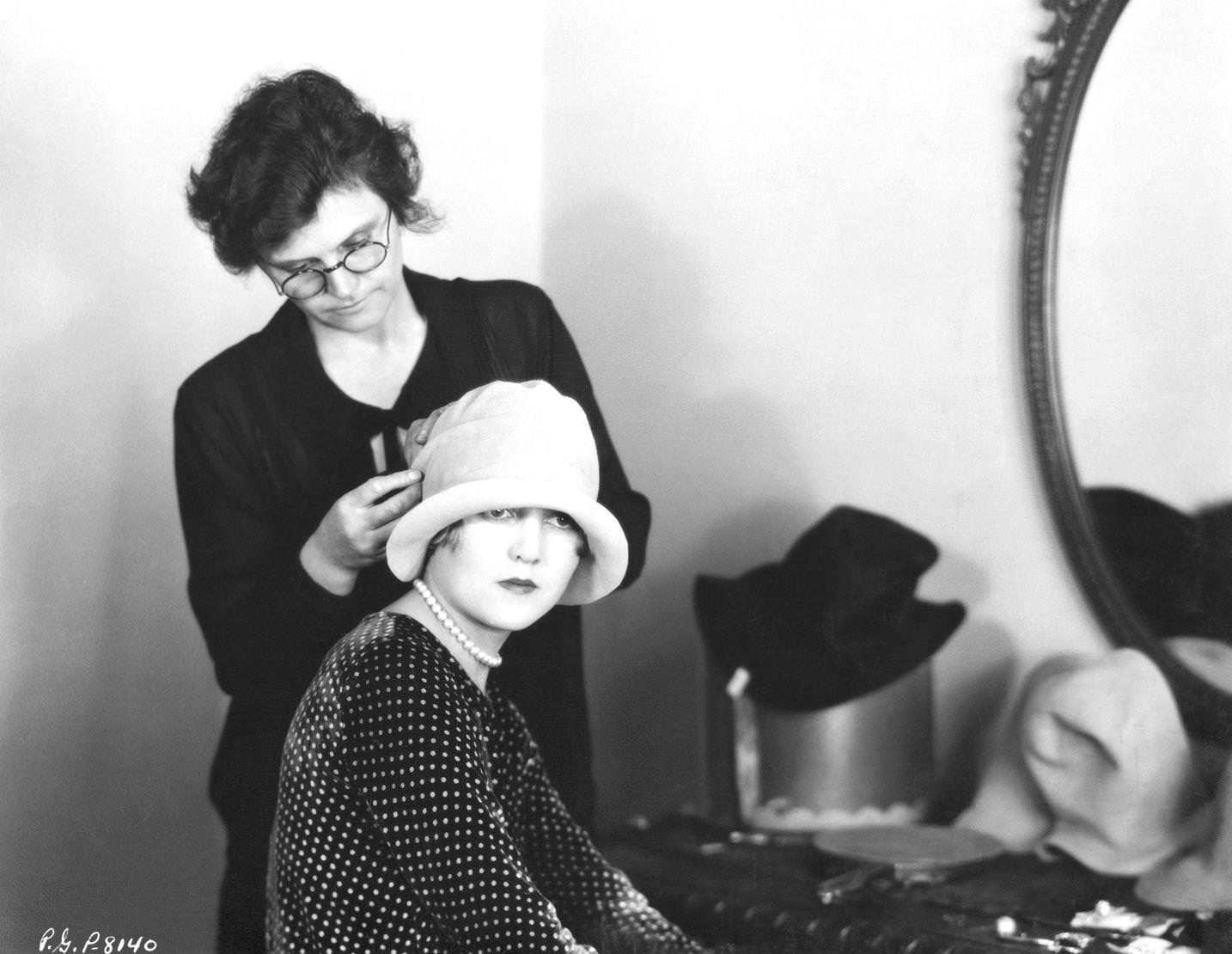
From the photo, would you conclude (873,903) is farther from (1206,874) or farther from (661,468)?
(661,468)

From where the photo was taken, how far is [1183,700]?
170 centimetres

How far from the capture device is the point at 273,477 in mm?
1427

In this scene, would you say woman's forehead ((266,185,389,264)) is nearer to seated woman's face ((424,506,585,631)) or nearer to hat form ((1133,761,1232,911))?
seated woman's face ((424,506,585,631))

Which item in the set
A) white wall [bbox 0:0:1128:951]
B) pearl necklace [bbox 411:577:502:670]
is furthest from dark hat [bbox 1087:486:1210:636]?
pearl necklace [bbox 411:577:502:670]

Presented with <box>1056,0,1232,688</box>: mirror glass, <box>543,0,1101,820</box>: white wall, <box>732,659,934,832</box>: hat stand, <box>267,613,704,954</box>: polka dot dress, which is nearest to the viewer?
<box>267,613,704,954</box>: polka dot dress

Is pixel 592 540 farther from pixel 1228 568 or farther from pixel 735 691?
pixel 1228 568

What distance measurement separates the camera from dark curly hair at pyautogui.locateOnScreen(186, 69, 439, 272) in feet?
4.21

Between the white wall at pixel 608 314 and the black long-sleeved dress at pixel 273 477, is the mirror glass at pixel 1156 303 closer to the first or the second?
the white wall at pixel 608 314

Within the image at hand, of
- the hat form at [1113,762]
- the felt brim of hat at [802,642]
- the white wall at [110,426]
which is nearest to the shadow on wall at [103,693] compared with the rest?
the white wall at [110,426]

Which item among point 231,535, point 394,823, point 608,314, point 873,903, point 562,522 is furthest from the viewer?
point 608,314

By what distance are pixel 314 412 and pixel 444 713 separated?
41 centimetres

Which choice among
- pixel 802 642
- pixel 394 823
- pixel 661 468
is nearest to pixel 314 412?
pixel 394 823

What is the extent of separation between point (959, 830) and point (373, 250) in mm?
980

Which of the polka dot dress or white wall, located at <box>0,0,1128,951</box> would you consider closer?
the polka dot dress
